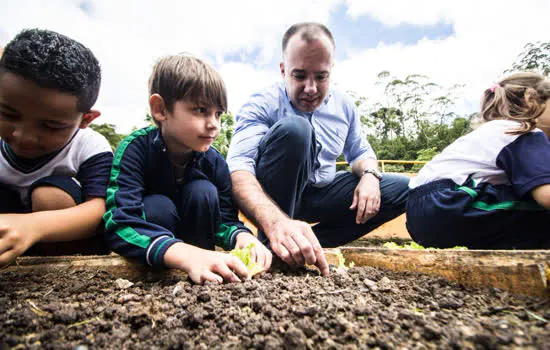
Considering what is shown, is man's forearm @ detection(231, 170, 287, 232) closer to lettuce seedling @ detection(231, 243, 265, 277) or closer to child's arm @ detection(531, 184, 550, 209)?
lettuce seedling @ detection(231, 243, 265, 277)

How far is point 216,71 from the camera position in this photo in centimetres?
209

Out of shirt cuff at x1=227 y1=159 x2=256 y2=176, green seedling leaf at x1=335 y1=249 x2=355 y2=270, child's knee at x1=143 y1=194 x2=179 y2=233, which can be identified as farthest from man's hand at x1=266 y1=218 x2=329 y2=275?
shirt cuff at x1=227 y1=159 x2=256 y2=176

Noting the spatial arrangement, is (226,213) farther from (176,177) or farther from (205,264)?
(205,264)

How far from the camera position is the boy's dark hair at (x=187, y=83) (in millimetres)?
1907

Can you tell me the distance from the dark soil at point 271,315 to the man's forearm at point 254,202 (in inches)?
20.2

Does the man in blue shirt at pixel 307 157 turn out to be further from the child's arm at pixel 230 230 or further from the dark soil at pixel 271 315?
the dark soil at pixel 271 315

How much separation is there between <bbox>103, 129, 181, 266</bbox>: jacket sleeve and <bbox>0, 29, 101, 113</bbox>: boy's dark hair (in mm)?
346

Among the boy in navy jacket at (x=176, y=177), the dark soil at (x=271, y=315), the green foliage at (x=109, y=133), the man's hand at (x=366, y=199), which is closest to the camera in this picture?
the dark soil at (x=271, y=315)

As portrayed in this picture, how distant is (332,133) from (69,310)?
8.44 ft

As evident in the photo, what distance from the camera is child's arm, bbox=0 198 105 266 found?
1.27 m

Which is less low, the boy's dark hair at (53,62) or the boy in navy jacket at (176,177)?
the boy's dark hair at (53,62)

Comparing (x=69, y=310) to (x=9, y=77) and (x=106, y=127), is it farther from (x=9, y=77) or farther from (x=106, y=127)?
(x=106, y=127)

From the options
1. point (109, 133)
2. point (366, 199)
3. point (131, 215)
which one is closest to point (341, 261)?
point (366, 199)

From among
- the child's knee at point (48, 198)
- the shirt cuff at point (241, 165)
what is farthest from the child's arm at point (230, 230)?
the child's knee at point (48, 198)
